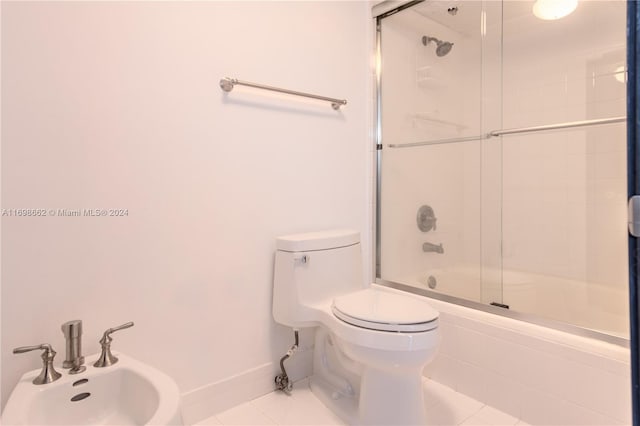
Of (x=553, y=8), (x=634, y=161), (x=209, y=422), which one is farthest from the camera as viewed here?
(x=553, y=8)

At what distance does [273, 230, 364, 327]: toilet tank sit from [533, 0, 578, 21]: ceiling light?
5.04 ft

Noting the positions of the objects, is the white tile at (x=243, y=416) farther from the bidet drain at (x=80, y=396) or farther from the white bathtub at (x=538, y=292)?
the white bathtub at (x=538, y=292)

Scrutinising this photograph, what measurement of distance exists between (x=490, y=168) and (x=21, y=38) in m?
2.08

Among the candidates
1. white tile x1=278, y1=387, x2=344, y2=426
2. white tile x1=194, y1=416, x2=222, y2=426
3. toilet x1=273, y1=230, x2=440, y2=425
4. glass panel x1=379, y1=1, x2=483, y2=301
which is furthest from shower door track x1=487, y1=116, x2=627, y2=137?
white tile x1=194, y1=416, x2=222, y2=426

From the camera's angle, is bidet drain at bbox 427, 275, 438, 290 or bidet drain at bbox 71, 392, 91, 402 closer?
bidet drain at bbox 71, 392, 91, 402

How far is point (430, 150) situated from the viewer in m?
2.18

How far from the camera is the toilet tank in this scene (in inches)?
61.6

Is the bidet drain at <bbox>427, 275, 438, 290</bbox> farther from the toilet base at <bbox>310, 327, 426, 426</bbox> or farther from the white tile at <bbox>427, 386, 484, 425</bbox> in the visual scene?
the toilet base at <bbox>310, 327, 426, 426</bbox>

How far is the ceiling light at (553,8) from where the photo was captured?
1.86m

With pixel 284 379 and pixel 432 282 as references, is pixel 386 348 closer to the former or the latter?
pixel 284 379

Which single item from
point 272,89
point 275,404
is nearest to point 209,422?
point 275,404

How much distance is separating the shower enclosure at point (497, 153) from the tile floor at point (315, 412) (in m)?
0.46

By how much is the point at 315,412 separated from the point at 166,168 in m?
1.10

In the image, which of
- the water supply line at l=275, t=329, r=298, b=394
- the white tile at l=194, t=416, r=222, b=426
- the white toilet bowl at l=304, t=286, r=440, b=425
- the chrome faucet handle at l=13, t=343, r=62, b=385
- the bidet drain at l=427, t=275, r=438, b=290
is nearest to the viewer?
the chrome faucet handle at l=13, t=343, r=62, b=385
